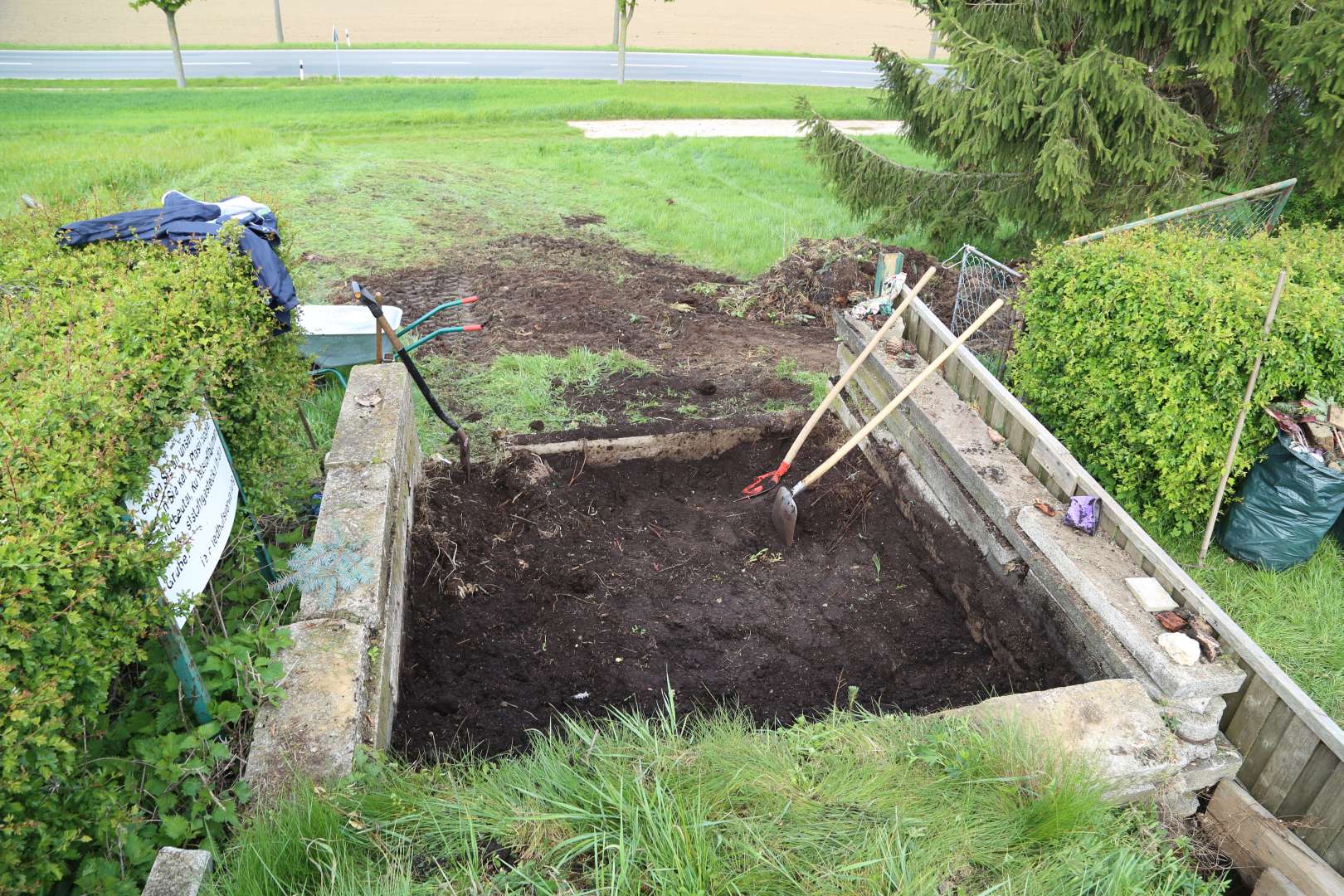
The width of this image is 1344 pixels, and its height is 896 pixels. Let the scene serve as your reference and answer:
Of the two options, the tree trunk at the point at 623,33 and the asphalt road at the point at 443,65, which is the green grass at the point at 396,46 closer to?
the asphalt road at the point at 443,65

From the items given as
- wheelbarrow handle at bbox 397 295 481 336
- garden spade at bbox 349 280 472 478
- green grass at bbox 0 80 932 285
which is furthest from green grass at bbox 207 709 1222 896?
green grass at bbox 0 80 932 285

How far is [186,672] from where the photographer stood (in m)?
2.76

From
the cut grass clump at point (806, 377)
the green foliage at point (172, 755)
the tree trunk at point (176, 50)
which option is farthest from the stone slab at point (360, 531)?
the tree trunk at point (176, 50)

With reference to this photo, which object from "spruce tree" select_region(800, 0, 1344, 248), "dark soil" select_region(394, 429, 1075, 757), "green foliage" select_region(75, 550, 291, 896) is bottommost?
"dark soil" select_region(394, 429, 1075, 757)

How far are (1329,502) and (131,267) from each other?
618 cm

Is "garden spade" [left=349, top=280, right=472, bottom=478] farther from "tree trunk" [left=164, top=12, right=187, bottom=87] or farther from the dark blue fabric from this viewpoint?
"tree trunk" [left=164, top=12, right=187, bottom=87]

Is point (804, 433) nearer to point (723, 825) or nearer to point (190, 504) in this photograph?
point (723, 825)

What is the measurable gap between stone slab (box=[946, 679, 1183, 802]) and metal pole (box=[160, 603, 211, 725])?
8.92 feet

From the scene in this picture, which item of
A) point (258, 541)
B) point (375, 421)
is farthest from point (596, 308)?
point (258, 541)

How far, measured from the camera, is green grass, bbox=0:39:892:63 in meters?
28.5

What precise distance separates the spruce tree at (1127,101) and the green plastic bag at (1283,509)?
2927 millimetres

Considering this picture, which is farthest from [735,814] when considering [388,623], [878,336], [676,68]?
[676,68]

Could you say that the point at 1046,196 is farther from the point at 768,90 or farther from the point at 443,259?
the point at 768,90

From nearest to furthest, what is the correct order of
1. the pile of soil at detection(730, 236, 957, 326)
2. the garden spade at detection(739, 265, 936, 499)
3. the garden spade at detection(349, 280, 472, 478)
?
the garden spade at detection(349, 280, 472, 478) < the garden spade at detection(739, 265, 936, 499) < the pile of soil at detection(730, 236, 957, 326)
